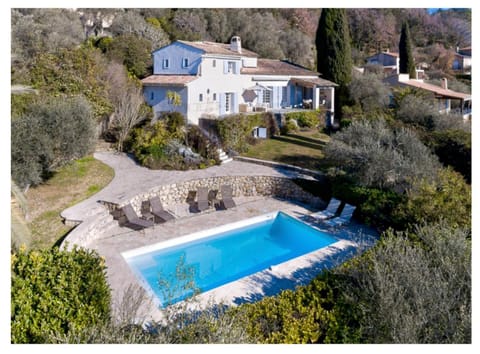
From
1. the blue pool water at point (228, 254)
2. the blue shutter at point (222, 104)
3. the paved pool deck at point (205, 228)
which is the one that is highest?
the blue shutter at point (222, 104)


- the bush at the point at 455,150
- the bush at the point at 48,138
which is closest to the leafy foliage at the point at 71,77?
the bush at the point at 48,138

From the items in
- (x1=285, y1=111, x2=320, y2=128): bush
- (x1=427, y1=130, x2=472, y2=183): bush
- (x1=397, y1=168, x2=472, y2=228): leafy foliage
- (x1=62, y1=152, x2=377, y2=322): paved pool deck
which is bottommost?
(x1=62, y1=152, x2=377, y2=322): paved pool deck

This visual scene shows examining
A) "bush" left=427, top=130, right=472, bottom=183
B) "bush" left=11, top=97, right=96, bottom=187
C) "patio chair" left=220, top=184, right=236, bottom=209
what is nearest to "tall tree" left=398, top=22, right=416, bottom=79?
"bush" left=427, top=130, right=472, bottom=183

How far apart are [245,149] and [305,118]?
9.57 meters

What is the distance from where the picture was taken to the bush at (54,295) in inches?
307

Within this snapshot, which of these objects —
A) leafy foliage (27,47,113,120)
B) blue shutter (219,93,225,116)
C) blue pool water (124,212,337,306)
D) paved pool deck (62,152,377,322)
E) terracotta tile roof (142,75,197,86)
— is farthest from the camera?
blue shutter (219,93,225,116)

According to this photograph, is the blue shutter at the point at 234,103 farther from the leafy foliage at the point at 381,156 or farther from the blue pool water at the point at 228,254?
the blue pool water at the point at 228,254

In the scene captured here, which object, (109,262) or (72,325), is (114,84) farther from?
(72,325)

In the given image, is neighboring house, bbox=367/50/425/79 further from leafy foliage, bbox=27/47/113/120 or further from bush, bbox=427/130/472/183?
leafy foliage, bbox=27/47/113/120

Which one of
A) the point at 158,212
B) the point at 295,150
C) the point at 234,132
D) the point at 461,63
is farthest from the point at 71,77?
the point at 461,63

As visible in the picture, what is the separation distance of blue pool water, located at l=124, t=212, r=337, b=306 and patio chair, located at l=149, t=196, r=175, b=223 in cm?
190

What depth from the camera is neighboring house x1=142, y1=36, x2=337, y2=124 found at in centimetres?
2823

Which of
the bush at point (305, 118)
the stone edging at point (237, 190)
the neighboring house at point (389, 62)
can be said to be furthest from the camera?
the neighboring house at point (389, 62)

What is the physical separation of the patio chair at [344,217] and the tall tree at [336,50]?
73.8ft
